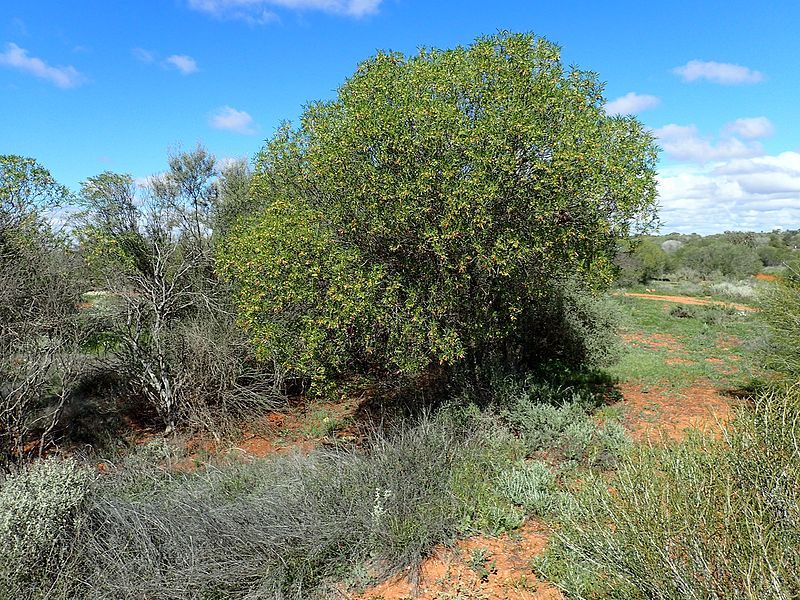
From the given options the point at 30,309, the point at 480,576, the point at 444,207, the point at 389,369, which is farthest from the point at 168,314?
the point at 480,576

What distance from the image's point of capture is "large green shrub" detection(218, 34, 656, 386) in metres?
6.20

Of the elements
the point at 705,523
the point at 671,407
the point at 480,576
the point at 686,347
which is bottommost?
the point at 480,576

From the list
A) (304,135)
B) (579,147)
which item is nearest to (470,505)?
(579,147)

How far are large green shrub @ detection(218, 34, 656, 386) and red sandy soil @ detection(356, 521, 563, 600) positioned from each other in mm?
2457

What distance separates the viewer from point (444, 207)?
6.27 m

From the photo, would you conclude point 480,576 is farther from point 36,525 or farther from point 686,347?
point 686,347

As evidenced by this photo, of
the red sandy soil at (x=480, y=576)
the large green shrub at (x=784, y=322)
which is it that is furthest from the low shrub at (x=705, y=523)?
the large green shrub at (x=784, y=322)

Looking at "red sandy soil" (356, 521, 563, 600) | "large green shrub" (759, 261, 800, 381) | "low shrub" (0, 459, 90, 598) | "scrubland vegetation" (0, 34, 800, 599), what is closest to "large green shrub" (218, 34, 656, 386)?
"scrubland vegetation" (0, 34, 800, 599)

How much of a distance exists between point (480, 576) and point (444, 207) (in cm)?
416

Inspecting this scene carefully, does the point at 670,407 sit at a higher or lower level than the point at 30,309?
lower

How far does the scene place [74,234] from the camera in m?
9.02

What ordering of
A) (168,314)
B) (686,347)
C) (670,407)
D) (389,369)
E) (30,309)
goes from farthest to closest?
(686,347) < (168,314) < (670,407) < (389,369) < (30,309)

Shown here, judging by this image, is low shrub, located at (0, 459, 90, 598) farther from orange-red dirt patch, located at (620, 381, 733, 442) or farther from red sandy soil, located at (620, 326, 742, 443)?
orange-red dirt patch, located at (620, 381, 733, 442)

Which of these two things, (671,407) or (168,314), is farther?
(168,314)
